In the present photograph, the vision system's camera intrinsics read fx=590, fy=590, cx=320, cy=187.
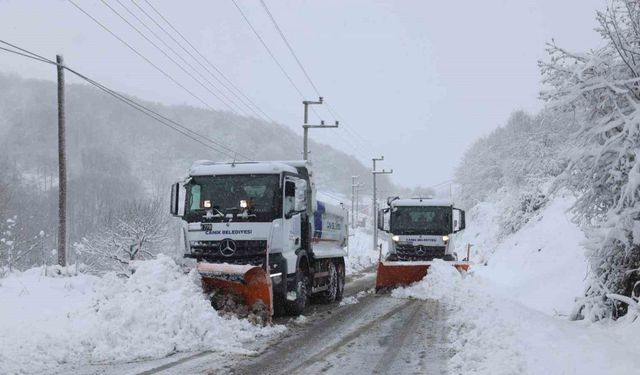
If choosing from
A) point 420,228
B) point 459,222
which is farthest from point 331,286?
point 459,222

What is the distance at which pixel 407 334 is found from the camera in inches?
382

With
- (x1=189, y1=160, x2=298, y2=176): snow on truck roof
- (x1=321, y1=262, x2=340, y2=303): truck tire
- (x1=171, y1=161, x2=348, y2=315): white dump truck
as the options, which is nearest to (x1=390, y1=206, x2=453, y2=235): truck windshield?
(x1=321, y1=262, x2=340, y2=303): truck tire

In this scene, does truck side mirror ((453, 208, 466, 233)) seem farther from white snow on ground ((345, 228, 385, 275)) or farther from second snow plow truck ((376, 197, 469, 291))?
white snow on ground ((345, 228, 385, 275))

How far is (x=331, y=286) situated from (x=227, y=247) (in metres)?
4.89

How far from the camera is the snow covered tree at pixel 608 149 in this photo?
24.7 ft

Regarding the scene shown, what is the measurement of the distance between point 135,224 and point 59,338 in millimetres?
29980

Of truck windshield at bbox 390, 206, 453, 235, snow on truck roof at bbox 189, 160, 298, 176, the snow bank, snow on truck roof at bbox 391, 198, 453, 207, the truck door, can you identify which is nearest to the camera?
the truck door

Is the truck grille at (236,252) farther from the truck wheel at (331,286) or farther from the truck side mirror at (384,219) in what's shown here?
the truck side mirror at (384,219)

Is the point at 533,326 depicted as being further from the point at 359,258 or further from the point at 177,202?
the point at 359,258

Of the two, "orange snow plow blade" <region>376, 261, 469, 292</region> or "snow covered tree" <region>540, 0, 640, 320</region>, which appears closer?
"snow covered tree" <region>540, 0, 640, 320</region>

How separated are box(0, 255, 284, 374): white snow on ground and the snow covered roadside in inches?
121

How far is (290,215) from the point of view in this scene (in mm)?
11320

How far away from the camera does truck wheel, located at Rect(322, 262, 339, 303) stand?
1478 centimetres

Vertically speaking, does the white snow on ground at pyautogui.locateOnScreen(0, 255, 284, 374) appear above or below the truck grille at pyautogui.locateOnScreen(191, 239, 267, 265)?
below
